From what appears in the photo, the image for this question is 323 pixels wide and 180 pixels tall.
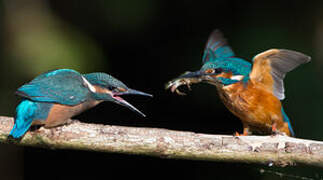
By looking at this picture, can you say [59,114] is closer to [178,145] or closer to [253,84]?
[178,145]

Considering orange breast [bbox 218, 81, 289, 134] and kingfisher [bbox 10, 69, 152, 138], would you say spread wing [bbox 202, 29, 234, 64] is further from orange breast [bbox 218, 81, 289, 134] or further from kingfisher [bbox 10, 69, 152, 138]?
kingfisher [bbox 10, 69, 152, 138]

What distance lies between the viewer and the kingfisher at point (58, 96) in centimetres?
235

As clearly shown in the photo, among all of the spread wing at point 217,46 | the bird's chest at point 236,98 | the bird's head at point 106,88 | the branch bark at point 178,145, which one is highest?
the spread wing at point 217,46

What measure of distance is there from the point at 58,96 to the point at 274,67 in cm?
172

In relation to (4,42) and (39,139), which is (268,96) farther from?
(4,42)

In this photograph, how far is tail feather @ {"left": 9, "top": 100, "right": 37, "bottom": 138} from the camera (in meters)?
2.27

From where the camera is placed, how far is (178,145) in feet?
7.78

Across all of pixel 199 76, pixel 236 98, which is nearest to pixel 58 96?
pixel 199 76

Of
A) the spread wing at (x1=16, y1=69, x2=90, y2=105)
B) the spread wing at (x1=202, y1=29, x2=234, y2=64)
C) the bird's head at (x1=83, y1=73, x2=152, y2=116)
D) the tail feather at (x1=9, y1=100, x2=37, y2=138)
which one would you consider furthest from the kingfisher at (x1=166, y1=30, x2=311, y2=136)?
the tail feather at (x1=9, y1=100, x2=37, y2=138)

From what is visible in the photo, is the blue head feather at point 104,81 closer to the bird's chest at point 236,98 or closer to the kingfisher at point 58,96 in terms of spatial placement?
the kingfisher at point 58,96

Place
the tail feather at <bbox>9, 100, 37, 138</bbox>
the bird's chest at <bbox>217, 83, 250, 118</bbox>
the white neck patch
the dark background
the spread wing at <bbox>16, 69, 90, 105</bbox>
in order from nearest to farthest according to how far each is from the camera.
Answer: the tail feather at <bbox>9, 100, 37, 138</bbox>, the spread wing at <bbox>16, 69, 90, 105</bbox>, the white neck patch, the bird's chest at <bbox>217, 83, 250, 118</bbox>, the dark background

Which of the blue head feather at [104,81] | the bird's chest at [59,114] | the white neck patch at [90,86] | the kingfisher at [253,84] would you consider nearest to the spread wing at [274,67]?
the kingfisher at [253,84]

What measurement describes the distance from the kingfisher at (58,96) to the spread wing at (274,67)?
1.08m

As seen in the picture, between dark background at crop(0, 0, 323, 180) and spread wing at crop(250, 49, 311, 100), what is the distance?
0.80 m
